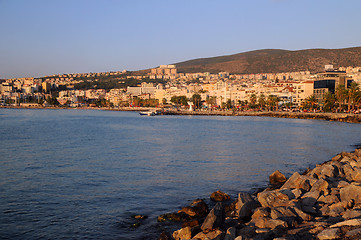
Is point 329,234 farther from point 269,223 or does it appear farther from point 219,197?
point 219,197

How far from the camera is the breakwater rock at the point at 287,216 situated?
649 centimetres

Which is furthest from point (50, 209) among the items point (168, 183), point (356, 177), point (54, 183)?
point (356, 177)

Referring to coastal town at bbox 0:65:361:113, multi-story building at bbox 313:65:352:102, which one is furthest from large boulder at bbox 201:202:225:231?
multi-story building at bbox 313:65:352:102

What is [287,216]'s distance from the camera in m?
7.40

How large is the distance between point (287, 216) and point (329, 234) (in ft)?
4.69

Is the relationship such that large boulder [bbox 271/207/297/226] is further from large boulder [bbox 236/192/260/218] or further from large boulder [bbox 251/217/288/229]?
large boulder [bbox 236/192/260/218]

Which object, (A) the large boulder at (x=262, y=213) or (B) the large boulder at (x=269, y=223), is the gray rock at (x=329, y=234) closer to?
(B) the large boulder at (x=269, y=223)

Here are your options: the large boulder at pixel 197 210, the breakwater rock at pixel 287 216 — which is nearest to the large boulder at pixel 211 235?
the breakwater rock at pixel 287 216

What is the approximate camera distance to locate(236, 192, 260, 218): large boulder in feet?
28.1

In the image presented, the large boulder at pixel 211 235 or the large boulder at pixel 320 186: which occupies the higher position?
the large boulder at pixel 320 186

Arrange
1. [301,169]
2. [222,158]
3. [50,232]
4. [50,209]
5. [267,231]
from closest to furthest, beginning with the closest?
[267,231], [50,232], [50,209], [301,169], [222,158]

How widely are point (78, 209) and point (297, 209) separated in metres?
5.69

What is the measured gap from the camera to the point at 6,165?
1703cm

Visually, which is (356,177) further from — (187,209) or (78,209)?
(78,209)
